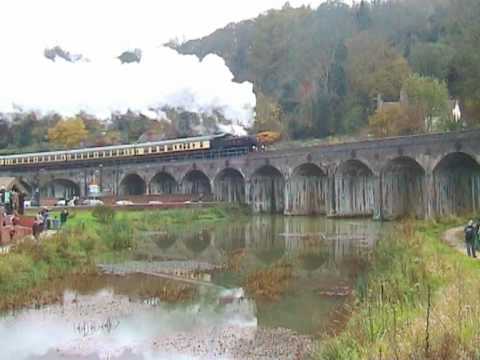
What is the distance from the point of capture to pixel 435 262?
58.0ft

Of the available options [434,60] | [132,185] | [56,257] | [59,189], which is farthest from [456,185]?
[59,189]

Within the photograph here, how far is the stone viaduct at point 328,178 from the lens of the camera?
46812mm

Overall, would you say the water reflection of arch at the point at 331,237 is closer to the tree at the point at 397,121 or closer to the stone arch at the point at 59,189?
the tree at the point at 397,121

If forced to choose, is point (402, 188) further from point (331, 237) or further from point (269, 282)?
point (269, 282)

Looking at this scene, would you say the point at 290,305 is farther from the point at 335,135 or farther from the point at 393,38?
the point at 393,38

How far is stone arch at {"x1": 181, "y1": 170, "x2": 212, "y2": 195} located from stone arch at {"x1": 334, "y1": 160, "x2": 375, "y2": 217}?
2032 centimetres

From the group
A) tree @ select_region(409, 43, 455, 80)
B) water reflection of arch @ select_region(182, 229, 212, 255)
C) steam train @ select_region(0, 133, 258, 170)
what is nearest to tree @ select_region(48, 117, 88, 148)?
steam train @ select_region(0, 133, 258, 170)

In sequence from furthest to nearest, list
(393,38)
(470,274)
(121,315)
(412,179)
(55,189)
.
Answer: (393,38), (55,189), (412,179), (121,315), (470,274)

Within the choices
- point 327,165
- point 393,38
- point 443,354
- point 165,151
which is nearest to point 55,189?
point 165,151

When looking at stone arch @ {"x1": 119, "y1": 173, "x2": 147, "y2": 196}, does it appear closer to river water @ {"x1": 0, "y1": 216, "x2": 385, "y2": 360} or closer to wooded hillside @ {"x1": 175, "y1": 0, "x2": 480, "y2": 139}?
wooded hillside @ {"x1": 175, "y1": 0, "x2": 480, "y2": 139}

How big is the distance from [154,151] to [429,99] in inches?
1258

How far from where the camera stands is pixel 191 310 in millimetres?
17781

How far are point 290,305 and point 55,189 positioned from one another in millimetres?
69441

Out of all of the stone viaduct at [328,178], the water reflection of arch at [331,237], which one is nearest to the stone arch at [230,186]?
the stone viaduct at [328,178]
